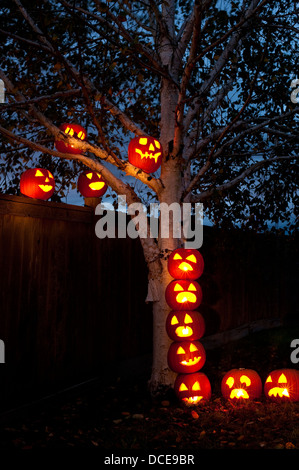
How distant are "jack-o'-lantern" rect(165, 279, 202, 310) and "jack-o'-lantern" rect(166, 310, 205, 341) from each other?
87 millimetres

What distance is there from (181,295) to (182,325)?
37 cm

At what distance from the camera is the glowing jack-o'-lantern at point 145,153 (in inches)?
220

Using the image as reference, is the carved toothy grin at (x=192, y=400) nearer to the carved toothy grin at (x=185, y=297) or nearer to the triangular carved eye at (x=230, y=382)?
the triangular carved eye at (x=230, y=382)

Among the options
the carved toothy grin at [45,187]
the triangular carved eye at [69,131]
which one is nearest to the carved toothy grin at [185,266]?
the carved toothy grin at [45,187]

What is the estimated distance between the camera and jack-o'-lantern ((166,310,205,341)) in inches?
211

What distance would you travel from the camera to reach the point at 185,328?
5.41 metres

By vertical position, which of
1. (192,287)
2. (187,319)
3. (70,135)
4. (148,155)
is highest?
(70,135)

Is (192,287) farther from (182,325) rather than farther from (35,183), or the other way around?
(35,183)

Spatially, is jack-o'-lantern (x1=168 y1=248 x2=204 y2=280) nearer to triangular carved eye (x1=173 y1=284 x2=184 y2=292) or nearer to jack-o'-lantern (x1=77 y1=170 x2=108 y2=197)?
triangular carved eye (x1=173 y1=284 x2=184 y2=292)

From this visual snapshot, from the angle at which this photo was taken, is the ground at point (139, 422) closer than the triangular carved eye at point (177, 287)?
Yes

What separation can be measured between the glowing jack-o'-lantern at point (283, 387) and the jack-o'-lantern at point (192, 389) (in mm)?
776

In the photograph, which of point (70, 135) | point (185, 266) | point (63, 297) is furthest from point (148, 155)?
point (63, 297)
